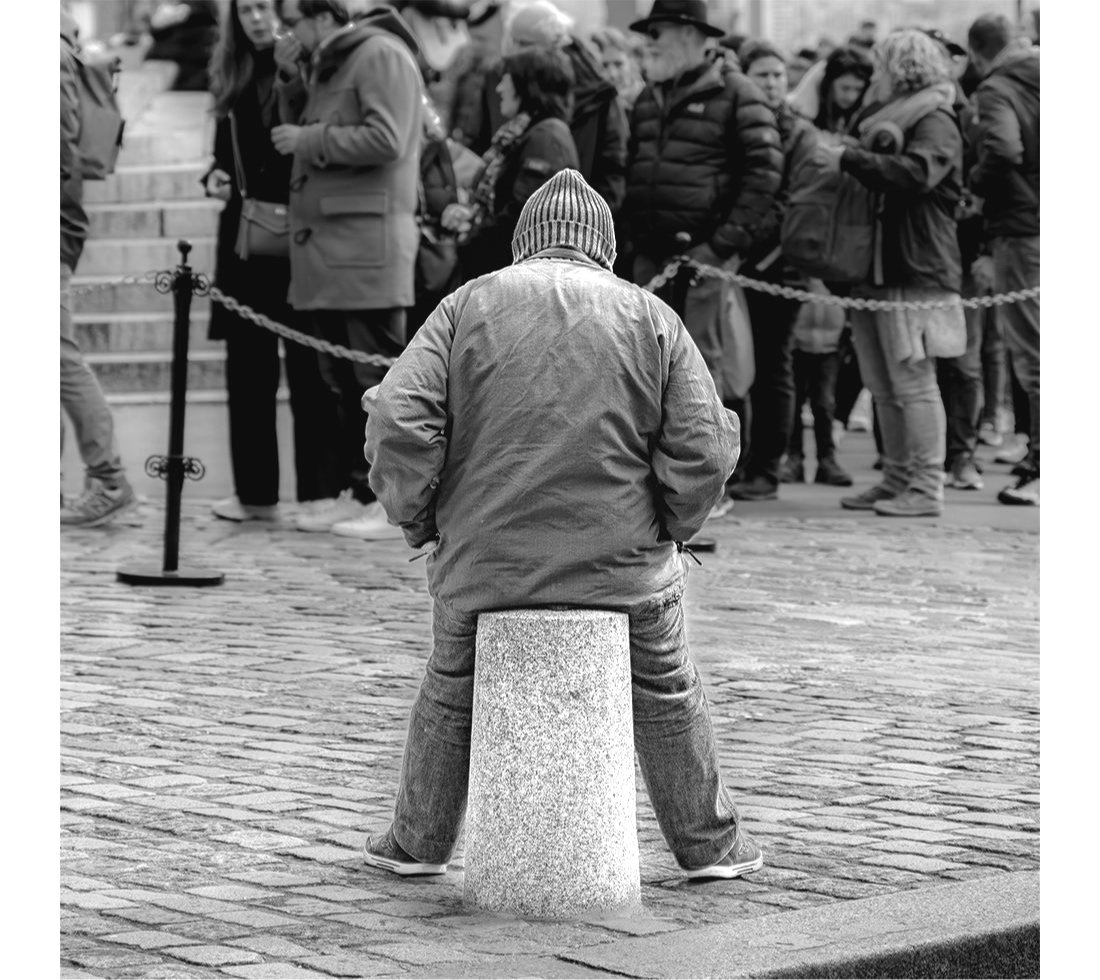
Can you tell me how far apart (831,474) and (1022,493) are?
156 cm

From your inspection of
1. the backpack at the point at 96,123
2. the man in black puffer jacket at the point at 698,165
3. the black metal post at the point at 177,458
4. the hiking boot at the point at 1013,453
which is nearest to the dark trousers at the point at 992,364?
the hiking boot at the point at 1013,453

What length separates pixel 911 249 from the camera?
436 inches

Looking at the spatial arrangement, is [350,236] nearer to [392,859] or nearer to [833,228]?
[833,228]

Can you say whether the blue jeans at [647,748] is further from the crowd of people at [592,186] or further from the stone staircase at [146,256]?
the stone staircase at [146,256]

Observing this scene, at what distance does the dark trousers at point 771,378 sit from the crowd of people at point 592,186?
0.04ft

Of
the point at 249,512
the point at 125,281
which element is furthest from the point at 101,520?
the point at 125,281

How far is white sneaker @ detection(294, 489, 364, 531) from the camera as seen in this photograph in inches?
421

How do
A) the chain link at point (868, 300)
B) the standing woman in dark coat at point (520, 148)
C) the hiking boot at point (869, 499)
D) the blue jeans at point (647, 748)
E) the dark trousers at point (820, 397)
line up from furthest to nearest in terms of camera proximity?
the dark trousers at point (820, 397)
the hiking boot at point (869, 499)
the chain link at point (868, 300)
the standing woman in dark coat at point (520, 148)
the blue jeans at point (647, 748)

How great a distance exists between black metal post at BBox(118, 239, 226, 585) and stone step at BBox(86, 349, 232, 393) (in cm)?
408

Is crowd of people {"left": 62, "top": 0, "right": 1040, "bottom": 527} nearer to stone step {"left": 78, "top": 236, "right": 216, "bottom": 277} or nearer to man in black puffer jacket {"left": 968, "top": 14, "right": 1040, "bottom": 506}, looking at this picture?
man in black puffer jacket {"left": 968, "top": 14, "right": 1040, "bottom": 506}

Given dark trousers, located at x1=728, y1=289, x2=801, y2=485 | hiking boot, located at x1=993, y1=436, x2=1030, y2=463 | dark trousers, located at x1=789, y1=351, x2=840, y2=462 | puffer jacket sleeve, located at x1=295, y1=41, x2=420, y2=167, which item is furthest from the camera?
hiking boot, located at x1=993, y1=436, x2=1030, y2=463

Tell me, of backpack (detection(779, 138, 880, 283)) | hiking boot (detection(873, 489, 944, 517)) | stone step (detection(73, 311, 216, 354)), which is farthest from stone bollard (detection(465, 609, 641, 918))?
stone step (detection(73, 311, 216, 354))

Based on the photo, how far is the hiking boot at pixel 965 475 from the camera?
12.8m
